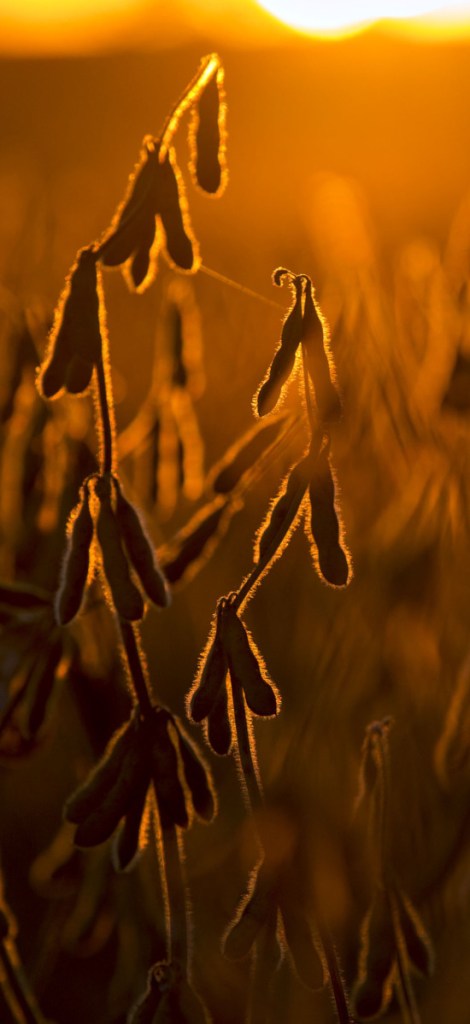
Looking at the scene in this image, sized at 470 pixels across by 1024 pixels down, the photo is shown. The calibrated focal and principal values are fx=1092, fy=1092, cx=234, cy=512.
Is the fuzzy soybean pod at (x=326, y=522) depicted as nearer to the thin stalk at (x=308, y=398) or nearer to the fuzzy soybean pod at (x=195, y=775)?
the thin stalk at (x=308, y=398)

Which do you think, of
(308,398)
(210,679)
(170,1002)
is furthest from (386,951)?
(308,398)

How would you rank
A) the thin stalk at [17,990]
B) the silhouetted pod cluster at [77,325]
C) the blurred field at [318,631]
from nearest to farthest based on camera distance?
the silhouetted pod cluster at [77,325], the thin stalk at [17,990], the blurred field at [318,631]

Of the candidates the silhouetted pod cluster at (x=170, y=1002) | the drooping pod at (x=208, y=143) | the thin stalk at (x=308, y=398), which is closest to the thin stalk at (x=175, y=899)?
the silhouetted pod cluster at (x=170, y=1002)

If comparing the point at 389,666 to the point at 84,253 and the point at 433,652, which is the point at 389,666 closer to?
the point at 433,652

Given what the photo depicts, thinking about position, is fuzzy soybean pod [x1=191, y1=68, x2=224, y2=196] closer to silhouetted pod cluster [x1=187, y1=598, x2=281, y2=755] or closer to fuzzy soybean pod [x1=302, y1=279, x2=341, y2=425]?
fuzzy soybean pod [x1=302, y1=279, x2=341, y2=425]

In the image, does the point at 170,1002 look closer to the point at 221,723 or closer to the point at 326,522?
the point at 221,723

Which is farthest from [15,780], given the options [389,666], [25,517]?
[389,666]
